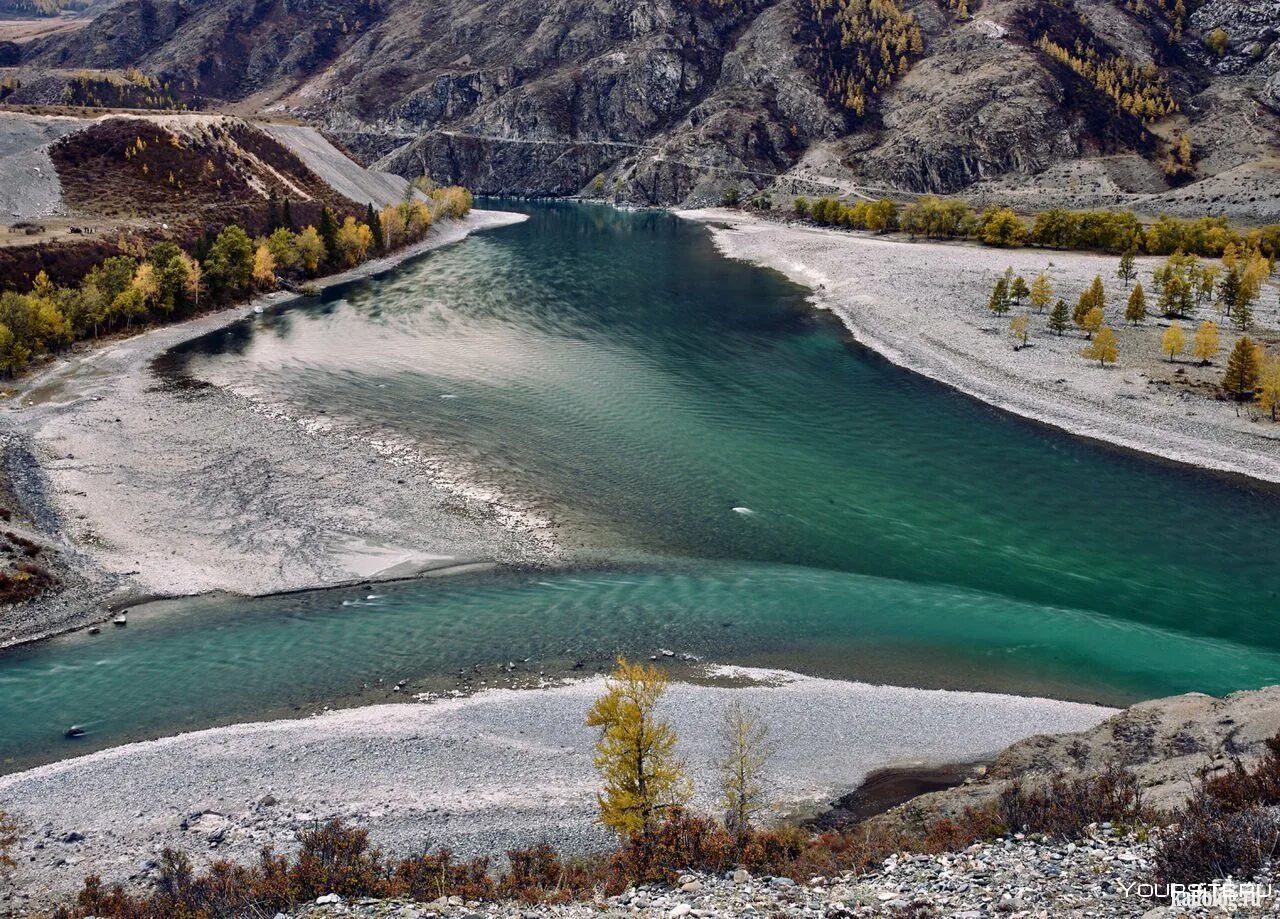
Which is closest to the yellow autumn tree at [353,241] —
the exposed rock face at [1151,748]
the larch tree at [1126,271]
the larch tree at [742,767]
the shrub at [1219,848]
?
the larch tree at [1126,271]

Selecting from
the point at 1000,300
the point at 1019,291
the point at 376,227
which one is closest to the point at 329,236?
the point at 376,227

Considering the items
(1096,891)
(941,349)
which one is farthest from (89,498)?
(941,349)

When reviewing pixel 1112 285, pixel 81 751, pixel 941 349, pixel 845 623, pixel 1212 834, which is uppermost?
pixel 1112 285

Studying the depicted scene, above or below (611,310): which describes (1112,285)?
above

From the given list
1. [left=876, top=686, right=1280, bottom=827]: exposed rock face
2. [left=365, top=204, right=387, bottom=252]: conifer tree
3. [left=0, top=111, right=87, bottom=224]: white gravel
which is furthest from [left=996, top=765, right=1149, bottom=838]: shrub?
[left=365, top=204, right=387, bottom=252]: conifer tree

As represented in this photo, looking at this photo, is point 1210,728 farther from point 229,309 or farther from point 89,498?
point 229,309

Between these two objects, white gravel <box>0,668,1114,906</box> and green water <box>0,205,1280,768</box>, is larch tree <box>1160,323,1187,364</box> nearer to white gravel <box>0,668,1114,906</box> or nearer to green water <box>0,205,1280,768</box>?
green water <box>0,205,1280,768</box>

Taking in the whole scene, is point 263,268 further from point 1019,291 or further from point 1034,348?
point 1019,291
